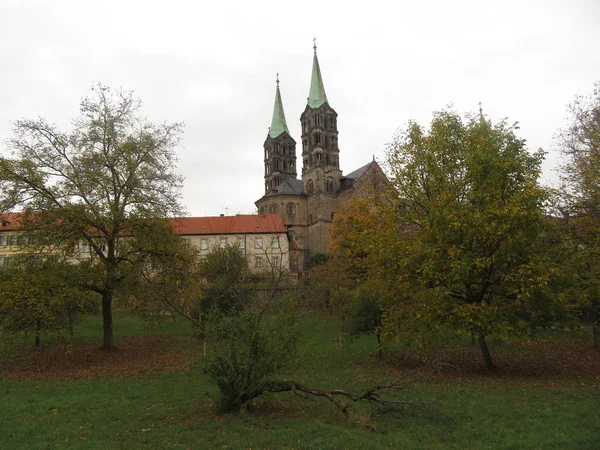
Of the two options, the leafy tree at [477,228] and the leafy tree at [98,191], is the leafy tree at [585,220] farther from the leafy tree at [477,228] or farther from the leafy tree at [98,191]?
the leafy tree at [98,191]

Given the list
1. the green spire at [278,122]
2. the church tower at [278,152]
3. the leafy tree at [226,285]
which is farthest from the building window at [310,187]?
the leafy tree at [226,285]

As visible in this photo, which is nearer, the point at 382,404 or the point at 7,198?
the point at 382,404

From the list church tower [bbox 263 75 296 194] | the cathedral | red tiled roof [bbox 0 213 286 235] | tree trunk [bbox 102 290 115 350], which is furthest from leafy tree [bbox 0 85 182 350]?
church tower [bbox 263 75 296 194]

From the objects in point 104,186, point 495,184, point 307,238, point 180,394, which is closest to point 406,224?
point 495,184

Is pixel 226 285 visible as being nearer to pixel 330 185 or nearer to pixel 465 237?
pixel 465 237

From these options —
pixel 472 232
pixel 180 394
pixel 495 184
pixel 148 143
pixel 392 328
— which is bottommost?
pixel 180 394

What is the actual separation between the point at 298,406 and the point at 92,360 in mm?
10968

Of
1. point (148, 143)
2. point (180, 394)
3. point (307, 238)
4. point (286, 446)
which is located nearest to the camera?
point (286, 446)

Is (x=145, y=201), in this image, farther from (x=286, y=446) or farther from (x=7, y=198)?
A: (x=286, y=446)

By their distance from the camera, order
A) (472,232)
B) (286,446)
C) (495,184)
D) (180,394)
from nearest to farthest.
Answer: (286,446), (180,394), (472,232), (495,184)

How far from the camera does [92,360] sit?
17.4 meters

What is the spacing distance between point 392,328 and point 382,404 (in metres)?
5.25

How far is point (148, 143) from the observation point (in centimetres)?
1931

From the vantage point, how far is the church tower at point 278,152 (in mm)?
79188
